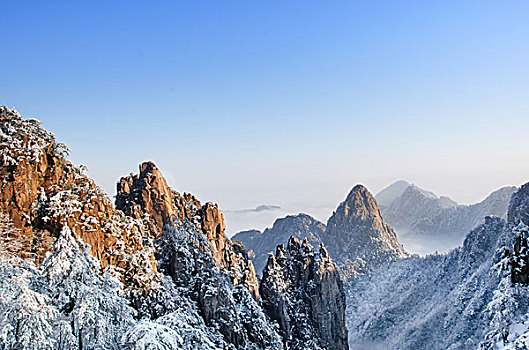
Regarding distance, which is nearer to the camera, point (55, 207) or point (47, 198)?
point (55, 207)

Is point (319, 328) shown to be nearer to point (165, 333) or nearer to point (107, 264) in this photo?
point (107, 264)

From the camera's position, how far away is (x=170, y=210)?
50656mm

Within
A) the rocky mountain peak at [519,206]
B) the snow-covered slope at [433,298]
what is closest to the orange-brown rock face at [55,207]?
the snow-covered slope at [433,298]

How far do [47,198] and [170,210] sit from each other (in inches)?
803

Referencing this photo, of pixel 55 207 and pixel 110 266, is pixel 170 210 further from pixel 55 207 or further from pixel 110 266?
pixel 55 207

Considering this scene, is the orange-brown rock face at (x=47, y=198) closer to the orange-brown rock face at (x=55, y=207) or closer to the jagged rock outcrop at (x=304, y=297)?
the orange-brown rock face at (x=55, y=207)

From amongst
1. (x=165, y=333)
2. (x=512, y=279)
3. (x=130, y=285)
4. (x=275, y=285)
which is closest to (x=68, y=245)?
(x=165, y=333)

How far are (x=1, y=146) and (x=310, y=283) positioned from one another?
59167 mm

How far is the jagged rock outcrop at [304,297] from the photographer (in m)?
67.6

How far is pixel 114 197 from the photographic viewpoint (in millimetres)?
51312

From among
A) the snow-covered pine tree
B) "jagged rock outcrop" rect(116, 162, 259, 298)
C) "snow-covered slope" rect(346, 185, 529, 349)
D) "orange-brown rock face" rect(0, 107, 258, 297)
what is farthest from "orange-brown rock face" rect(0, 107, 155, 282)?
"snow-covered slope" rect(346, 185, 529, 349)

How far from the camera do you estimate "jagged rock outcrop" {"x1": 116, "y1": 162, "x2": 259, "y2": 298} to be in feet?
160

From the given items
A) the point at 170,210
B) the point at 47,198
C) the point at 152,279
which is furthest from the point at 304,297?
the point at 47,198

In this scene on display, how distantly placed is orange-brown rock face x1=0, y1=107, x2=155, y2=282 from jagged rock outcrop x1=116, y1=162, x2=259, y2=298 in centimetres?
1022
